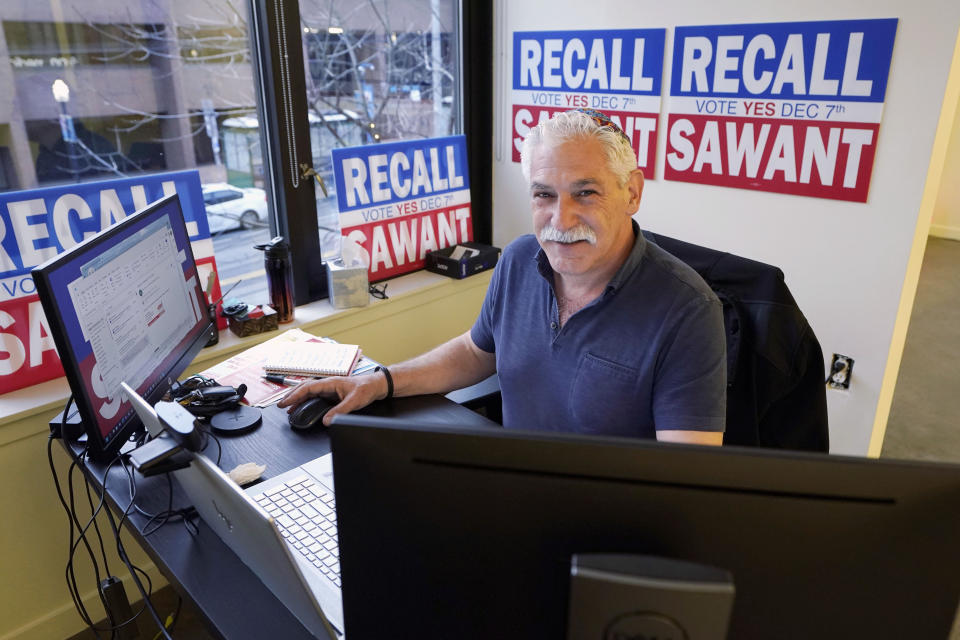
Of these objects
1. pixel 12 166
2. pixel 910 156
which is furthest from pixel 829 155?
pixel 12 166

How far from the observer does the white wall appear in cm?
192

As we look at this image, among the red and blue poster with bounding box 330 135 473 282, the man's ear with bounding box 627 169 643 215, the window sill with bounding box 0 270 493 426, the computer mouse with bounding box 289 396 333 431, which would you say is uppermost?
the man's ear with bounding box 627 169 643 215

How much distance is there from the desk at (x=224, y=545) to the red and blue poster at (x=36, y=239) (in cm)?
57

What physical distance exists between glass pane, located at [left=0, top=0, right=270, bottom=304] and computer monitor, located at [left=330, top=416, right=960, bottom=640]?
1.80 metres

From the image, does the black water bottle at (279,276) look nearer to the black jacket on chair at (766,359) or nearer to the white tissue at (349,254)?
the white tissue at (349,254)

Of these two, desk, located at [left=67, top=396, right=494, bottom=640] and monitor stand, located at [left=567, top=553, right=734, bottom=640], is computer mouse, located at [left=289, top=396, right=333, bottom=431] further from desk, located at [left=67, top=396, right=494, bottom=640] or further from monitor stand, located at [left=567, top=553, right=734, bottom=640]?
monitor stand, located at [left=567, top=553, right=734, bottom=640]

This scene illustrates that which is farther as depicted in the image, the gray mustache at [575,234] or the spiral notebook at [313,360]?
the spiral notebook at [313,360]

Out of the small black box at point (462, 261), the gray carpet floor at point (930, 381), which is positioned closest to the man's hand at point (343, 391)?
the small black box at point (462, 261)

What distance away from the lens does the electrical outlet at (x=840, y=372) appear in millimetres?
2232

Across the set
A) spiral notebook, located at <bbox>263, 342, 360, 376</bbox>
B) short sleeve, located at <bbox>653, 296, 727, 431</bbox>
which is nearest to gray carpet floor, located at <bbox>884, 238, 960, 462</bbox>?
short sleeve, located at <bbox>653, 296, 727, 431</bbox>

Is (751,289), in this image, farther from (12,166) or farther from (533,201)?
(12,166)

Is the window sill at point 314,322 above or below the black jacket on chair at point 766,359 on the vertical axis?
below

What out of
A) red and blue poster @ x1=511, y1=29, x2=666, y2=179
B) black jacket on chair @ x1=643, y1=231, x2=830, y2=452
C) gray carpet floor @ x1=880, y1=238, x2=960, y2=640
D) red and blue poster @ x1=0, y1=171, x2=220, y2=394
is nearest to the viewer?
black jacket on chair @ x1=643, y1=231, x2=830, y2=452

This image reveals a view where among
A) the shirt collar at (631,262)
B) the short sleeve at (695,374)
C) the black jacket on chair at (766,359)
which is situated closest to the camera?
the short sleeve at (695,374)
